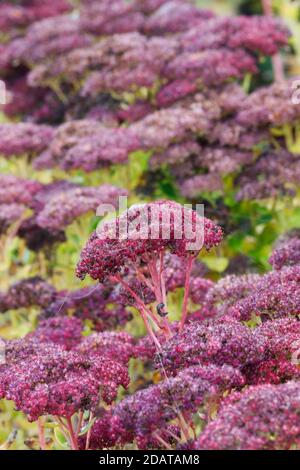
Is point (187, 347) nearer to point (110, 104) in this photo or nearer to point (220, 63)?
point (220, 63)

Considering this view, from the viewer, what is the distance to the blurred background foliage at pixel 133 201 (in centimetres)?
540

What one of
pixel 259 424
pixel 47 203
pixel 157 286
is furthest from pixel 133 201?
pixel 259 424

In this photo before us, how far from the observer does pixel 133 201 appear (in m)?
6.08

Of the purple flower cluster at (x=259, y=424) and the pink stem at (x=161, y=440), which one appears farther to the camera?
the pink stem at (x=161, y=440)

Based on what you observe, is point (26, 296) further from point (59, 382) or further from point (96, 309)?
point (59, 382)

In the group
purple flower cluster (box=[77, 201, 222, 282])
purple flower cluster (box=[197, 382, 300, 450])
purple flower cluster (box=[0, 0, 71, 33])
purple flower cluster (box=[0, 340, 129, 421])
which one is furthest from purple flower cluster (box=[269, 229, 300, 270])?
purple flower cluster (box=[0, 0, 71, 33])

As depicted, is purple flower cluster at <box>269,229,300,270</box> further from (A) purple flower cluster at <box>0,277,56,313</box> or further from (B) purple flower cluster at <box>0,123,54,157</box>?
(B) purple flower cluster at <box>0,123,54,157</box>

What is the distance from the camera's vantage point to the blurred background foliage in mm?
5402

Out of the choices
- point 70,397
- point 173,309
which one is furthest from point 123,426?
point 173,309

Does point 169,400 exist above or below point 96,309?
below

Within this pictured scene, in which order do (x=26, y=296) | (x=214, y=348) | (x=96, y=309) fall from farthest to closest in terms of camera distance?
1. (x=26, y=296)
2. (x=96, y=309)
3. (x=214, y=348)

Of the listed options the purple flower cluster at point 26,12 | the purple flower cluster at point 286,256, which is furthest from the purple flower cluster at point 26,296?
the purple flower cluster at point 26,12

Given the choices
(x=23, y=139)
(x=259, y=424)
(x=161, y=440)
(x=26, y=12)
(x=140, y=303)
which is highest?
(x=26, y=12)

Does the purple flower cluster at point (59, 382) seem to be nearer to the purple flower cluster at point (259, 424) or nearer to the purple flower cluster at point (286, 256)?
the purple flower cluster at point (259, 424)
